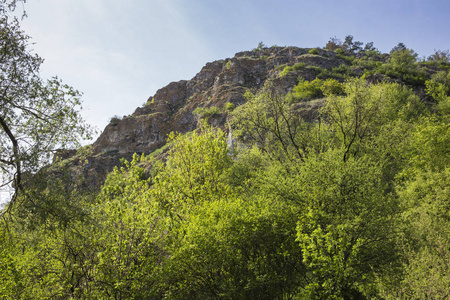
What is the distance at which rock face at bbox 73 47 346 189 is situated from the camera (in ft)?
213

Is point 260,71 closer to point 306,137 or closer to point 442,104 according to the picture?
point 442,104

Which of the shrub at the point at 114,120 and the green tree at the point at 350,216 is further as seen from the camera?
the shrub at the point at 114,120

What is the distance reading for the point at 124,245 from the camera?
28.6ft

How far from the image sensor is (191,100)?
259 feet

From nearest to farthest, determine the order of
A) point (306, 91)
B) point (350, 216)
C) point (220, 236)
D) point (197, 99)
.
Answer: point (220, 236), point (350, 216), point (306, 91), point (197, 99)

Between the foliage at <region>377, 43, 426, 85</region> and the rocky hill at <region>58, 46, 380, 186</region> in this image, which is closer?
the foliage at <region>377, 43, 426, 85</region>

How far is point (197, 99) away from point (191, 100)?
4.71 meters

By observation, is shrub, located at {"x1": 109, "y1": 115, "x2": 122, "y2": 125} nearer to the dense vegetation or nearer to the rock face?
the rock face

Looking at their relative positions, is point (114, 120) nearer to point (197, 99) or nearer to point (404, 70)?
point (197, 99)

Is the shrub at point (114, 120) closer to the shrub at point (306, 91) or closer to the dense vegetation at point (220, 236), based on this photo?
the shrub at point (306, 91)

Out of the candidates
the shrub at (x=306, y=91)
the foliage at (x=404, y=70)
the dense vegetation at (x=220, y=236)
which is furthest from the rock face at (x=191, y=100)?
the dense vegetation at (x=220, y=236)

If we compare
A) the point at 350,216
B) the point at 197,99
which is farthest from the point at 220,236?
the point at 197,99

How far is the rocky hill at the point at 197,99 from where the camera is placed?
204 ft

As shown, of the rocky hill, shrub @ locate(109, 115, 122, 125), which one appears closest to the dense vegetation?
the rocky hill
